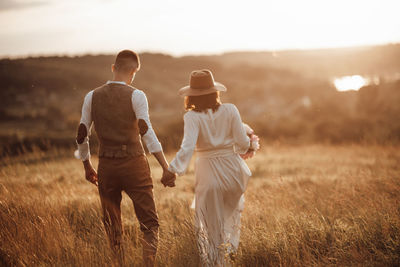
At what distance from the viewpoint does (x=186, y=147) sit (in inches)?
142

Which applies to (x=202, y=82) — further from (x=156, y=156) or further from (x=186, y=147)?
(x=156, y=156)

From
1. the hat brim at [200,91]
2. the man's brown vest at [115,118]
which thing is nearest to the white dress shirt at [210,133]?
the hat brim at [200,91]

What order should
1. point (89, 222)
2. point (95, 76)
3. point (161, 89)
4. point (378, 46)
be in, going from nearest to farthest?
point (89, 222)
point (95, 76)
point (161, 89)
point (378, 46)

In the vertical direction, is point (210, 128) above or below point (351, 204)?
above

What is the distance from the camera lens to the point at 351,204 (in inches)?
213

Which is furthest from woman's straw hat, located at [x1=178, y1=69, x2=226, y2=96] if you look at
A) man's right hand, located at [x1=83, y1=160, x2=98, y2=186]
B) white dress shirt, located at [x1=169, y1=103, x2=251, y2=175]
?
man's right hand, located at [x1=83, y1=160, x2=98, y2=186]

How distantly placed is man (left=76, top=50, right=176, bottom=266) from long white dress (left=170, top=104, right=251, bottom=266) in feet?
1.28

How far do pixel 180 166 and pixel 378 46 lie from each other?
91988mm

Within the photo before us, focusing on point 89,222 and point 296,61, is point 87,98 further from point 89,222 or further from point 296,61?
point 296,61

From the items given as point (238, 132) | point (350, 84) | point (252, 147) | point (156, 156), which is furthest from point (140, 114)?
point (350, 84)

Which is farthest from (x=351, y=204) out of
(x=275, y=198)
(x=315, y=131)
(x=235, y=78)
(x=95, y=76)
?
(x=235, y=78)

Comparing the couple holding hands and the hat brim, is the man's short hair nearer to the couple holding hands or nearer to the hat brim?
the couple holding hands

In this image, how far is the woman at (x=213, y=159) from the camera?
12.1ft

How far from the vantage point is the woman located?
370cm
